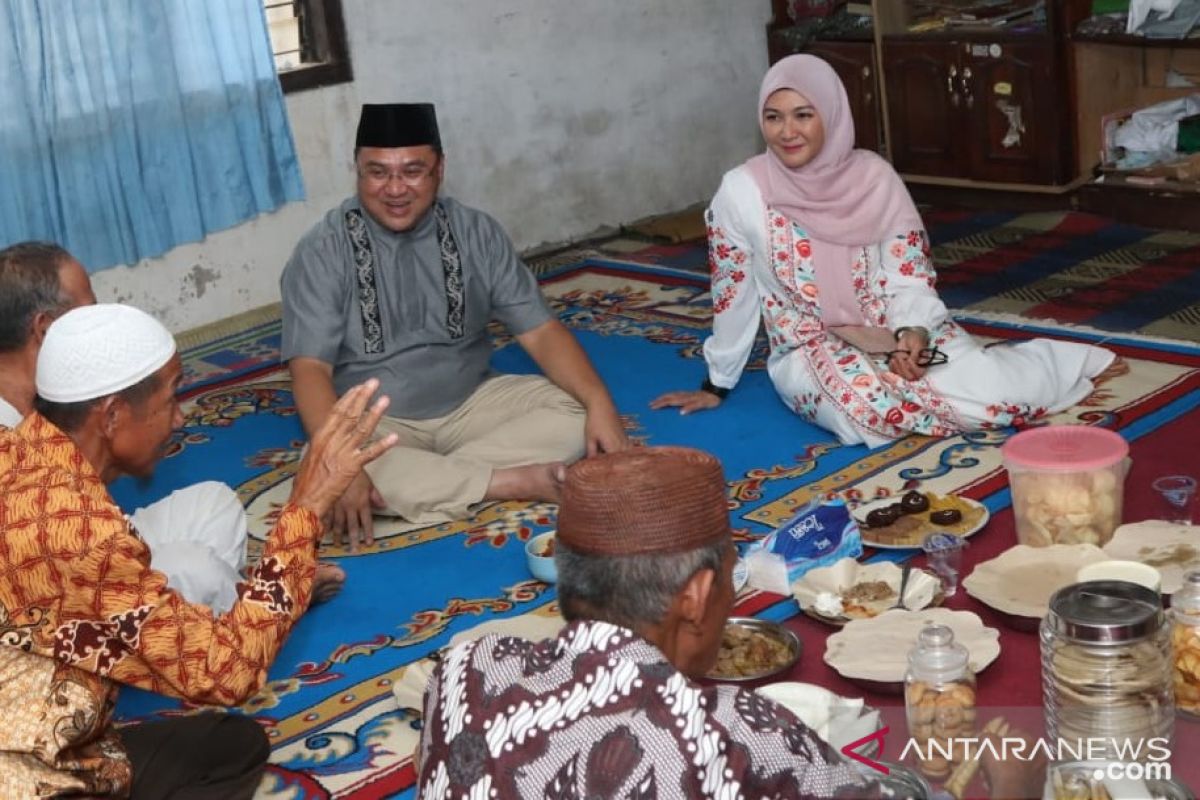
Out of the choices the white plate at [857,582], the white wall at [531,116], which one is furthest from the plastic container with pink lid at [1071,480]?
A: the white wall at [531,116]

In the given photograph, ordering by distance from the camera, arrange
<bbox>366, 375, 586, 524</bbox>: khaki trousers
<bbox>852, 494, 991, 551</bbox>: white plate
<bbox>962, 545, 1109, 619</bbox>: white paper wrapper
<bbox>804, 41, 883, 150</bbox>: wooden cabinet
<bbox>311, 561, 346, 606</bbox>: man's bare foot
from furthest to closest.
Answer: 1. <bbox>804, 41, 883, 150</bbox>: wooden cabinet
2. <bbox>366, 375, 586, 524</bbox>: khaki trousers
3. <bbox>311, 561, 346, 606</bbox>: man's bare foot
4. <bbox>852, 494, 991, 551</bbox>: white plate
5. <bbox>962, 545, 1109, 619</bbox>: white paper wrapper

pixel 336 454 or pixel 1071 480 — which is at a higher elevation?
pixel 336 454

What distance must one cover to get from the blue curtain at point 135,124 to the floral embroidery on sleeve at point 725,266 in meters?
1.96

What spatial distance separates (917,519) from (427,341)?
130cm

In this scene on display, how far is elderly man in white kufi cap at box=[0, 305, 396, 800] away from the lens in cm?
212

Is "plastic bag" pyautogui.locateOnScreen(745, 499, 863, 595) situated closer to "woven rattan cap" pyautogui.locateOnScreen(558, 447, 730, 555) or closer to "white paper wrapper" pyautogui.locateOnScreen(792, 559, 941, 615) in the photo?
"white paper wrapper" pyautogui.locateOnScreen(792, 559, 941, 615)

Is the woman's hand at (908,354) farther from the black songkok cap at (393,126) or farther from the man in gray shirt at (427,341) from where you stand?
the black songkok cap at (393,126)

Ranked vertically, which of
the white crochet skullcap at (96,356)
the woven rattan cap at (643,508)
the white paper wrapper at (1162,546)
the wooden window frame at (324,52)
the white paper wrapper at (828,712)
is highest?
the wooden window frame at (324,52)

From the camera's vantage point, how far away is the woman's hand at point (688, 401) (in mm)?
4223

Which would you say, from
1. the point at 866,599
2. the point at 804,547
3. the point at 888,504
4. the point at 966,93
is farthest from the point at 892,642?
the point at 966,93

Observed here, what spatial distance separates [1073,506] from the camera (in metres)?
2.86

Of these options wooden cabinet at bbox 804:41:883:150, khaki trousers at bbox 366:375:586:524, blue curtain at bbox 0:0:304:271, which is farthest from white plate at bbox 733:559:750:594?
wooden cabinet at bbox 804:41:883:150

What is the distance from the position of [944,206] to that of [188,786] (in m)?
4.41

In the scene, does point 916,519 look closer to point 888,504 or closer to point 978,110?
point 888,504
